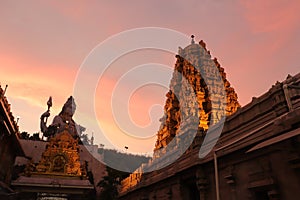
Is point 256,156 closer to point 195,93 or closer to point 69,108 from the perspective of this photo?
point 195,93

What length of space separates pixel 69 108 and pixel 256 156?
2580 cm

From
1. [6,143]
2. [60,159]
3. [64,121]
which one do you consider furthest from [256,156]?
[64,121]

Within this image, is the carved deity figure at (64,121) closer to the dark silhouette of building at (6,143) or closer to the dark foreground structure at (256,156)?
the dark silhouette of building at (6,143)

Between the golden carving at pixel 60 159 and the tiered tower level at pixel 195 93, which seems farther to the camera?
the tiered tower level at pixel 195 93

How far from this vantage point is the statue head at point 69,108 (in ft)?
101

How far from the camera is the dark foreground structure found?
759 centimetres

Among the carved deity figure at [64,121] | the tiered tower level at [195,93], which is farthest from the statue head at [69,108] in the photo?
the tiered tower level at [195,93]

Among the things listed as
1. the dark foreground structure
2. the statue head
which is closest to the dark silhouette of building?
the statue head

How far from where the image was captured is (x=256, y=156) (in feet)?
30.6

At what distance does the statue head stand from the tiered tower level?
36.4 ft

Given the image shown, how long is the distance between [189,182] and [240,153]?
16.6 feet

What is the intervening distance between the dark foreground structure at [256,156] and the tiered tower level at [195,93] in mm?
11231

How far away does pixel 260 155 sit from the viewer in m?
9.14

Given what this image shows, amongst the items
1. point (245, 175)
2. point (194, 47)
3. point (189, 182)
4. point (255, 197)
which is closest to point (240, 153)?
point (245, 175)
